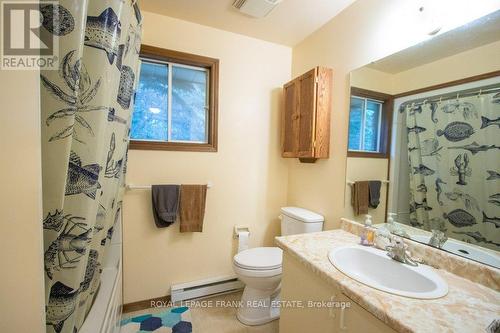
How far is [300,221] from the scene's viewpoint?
1.72m

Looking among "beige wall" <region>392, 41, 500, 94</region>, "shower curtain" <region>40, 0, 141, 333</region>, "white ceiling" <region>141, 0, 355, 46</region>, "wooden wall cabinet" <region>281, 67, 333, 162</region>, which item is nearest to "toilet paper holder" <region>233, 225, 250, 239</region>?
"wooden wall cabinet" <region>281, 67, 333, 162</region>

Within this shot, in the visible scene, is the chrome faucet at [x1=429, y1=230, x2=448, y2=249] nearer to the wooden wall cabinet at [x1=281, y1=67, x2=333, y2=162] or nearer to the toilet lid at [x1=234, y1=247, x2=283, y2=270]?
the wooden wall cabinet at [x1=281, y1=67, x2=333, y2=162]

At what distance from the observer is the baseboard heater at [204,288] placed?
1.80 m

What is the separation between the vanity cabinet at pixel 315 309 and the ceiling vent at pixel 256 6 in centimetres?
163

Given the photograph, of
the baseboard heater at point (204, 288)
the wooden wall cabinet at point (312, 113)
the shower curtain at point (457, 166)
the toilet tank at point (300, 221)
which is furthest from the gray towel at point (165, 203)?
the shower curtain at point (457, 166)

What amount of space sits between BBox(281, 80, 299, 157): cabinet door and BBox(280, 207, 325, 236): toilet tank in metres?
0.49

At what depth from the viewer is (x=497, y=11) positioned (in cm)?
88

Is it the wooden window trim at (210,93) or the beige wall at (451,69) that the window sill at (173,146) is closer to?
the wooden window trim at (210,93)

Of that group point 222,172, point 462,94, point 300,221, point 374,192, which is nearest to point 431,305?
point 374,192

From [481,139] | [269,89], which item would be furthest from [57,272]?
[269,89]

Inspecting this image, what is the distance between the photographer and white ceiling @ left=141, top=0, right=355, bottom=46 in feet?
5.05

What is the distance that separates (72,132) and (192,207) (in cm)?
131

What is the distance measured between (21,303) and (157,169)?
1396mm

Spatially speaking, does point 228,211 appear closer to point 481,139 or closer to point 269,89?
point 269,89
